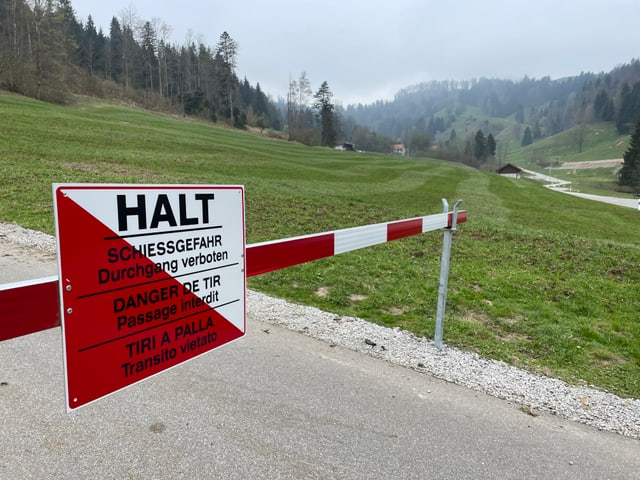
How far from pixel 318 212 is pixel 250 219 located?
116 inches

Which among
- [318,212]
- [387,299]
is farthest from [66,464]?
[318,212]

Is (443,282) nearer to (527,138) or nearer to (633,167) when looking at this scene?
(633,167)

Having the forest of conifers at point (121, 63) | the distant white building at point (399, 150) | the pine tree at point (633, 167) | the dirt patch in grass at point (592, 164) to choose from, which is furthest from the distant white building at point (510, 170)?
the forest of conifers at point (121, 63)

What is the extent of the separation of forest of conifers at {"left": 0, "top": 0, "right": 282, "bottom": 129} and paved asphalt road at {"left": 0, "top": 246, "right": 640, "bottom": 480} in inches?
2038

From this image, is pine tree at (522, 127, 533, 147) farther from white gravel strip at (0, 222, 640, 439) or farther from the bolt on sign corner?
the bolt on sign corner

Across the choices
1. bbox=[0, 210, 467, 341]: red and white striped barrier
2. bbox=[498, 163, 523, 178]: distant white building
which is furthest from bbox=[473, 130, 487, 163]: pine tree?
bbox=[0, 210, 467, 341]: red and white striped barrier

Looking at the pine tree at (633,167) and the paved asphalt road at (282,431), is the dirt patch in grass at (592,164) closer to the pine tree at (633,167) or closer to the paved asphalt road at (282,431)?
the pine tree at (633,167)

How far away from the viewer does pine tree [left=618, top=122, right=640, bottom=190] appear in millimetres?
67250

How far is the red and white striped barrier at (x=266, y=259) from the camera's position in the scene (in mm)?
1325

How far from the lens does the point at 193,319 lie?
1897 mm

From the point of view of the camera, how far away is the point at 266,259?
7.47 ft

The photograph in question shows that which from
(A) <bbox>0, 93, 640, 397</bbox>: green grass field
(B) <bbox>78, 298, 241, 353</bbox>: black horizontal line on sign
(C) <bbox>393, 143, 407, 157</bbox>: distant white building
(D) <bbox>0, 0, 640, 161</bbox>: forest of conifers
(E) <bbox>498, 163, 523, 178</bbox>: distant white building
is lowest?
(A) <bbox>0, 93, 640, 397</bbox>: green grass field

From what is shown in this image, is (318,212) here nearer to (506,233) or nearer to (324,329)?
(506,233)

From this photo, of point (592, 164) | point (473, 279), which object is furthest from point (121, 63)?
point (592, 164)
